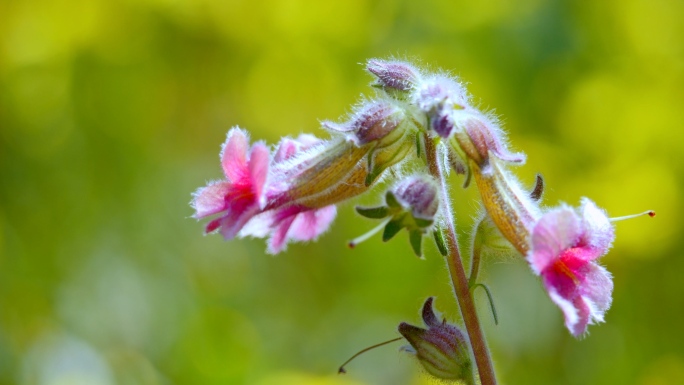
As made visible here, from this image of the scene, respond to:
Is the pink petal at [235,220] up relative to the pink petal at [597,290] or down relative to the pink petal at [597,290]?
up

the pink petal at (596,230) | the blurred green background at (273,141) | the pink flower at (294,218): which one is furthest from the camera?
the blurred green background at (273,141)

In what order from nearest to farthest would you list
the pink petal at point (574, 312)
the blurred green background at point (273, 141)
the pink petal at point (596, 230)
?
the pink petal at point (574, 312)
the pink petal at point (596, 230)
the blurred green background at point (273, 141)

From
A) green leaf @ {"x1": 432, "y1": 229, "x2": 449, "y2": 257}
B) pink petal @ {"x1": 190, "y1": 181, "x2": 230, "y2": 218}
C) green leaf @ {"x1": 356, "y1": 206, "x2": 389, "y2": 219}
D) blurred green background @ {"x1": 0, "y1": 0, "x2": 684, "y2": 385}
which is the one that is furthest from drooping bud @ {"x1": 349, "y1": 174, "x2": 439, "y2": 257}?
blurred green background @ {"x1": 0, "y1": 0, "x2": 684, "y2": 385}

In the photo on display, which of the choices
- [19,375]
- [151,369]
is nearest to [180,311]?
[151,369]

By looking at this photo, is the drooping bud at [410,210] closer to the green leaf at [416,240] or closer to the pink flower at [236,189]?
the green leaf at [416,240]

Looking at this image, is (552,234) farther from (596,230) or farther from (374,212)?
(374,212)

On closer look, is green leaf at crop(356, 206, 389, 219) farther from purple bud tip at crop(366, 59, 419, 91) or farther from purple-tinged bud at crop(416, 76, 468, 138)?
purple bud tip at crop(366, 59, 419, 91)

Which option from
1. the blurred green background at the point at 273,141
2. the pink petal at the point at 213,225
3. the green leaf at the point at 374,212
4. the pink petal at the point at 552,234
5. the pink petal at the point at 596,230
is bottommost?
the pink petal at the point at 552,234

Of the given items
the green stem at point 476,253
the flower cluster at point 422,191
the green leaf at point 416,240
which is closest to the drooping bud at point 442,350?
the flower cluster at point 422,191
